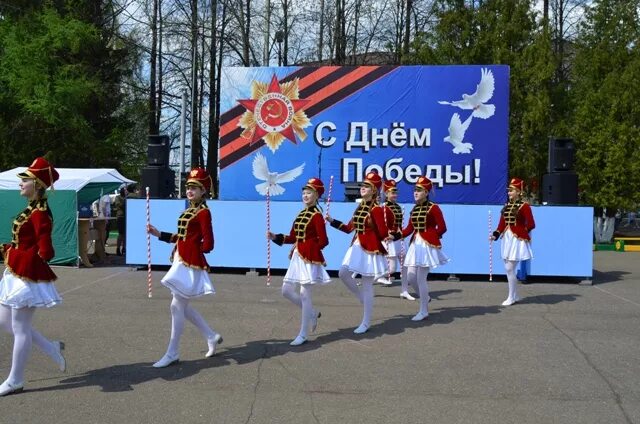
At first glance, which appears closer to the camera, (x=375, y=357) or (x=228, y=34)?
(x=375, y=357)

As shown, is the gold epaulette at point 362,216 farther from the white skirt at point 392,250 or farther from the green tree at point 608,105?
the green tree at point 608,105

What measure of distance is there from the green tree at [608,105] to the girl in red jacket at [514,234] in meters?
15.7

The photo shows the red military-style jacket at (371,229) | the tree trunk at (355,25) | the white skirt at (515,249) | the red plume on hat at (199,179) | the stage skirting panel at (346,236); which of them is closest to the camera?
the red plume on hat at (199,179)

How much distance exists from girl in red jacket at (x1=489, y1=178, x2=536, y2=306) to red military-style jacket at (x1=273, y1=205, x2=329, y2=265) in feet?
13.0

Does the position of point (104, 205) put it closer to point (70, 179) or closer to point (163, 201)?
point (70, 179)

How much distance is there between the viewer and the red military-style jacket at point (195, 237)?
6.89 metres

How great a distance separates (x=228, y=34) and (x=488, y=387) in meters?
27.1

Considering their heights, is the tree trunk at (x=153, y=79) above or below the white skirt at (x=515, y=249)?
above

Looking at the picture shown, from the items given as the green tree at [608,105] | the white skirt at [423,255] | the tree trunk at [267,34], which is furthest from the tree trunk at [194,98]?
the white skirt at [423,255]

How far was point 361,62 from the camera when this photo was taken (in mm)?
35906

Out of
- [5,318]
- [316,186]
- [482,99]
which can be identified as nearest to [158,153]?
[482,99]

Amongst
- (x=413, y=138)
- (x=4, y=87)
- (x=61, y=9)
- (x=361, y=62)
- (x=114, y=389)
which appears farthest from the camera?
(x=361, y=62)

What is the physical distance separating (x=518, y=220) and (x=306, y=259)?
4.77 m

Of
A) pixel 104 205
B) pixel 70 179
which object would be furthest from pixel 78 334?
pixel 104 205
